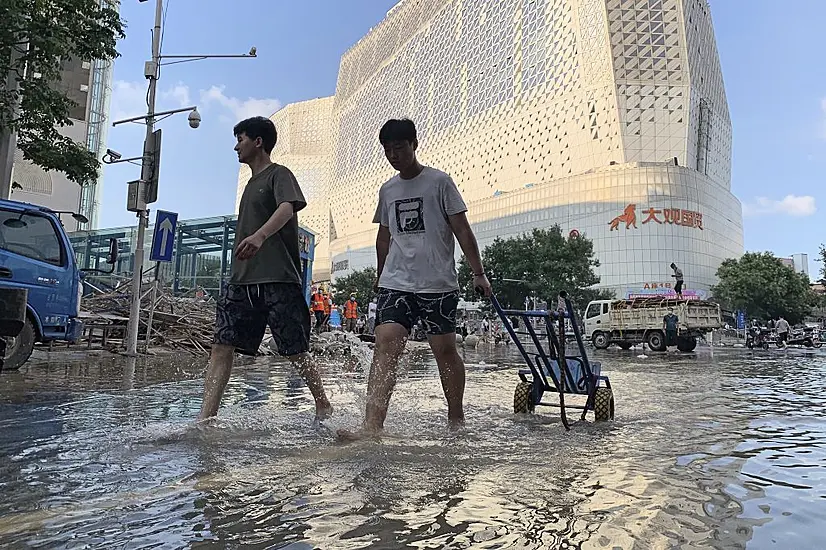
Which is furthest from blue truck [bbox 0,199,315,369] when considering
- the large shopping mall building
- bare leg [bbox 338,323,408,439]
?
the large shopping mall building

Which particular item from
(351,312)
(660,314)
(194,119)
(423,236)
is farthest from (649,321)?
(423,236)

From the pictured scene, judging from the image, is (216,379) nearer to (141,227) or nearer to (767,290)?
(141,227)

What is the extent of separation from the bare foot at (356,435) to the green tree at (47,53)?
814cm

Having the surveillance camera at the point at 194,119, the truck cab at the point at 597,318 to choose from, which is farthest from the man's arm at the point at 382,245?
the truck cab at the point at 597,318

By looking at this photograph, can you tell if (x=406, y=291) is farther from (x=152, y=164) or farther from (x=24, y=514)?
(x=152, y=164)

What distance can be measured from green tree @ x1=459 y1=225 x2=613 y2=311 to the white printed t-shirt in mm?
42804

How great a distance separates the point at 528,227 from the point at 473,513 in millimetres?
71769

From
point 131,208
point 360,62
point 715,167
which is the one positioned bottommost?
point 131,208

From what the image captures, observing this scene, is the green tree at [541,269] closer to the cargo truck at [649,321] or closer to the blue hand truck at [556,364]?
the cargo truck at [649,321]

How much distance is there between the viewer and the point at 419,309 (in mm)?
3510

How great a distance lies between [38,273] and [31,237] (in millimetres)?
444

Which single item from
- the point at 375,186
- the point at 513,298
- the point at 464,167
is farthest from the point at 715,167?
the point at 375,186

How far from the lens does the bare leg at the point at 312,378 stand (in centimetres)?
365

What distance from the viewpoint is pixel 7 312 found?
4770 mm
